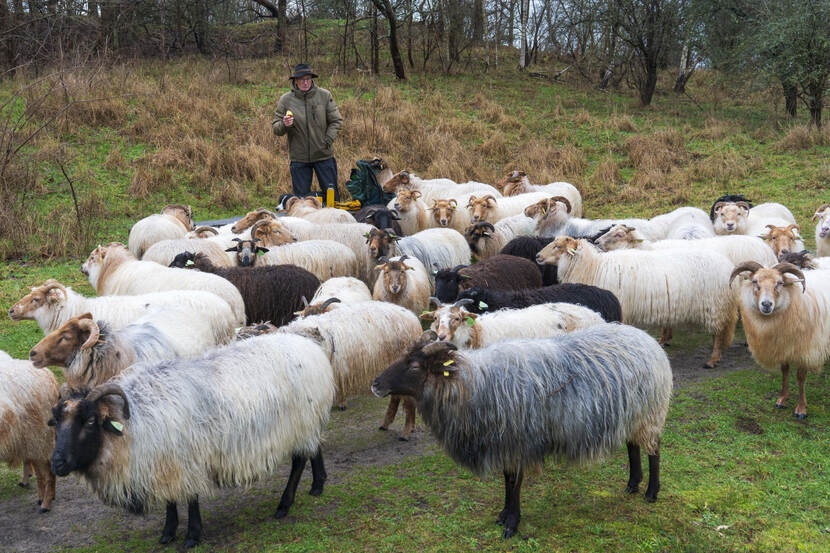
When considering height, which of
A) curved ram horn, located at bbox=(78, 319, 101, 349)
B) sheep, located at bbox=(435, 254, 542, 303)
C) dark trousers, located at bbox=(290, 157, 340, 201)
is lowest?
sheep, located at bbox=(435, 254, 542, 303)

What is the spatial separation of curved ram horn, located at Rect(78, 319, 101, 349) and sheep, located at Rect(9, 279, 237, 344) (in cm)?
90

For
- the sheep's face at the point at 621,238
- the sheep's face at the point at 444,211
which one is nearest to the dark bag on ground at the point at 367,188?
the sheep's face at the point at 444,211

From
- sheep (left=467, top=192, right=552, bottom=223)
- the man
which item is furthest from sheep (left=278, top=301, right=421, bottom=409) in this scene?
the man

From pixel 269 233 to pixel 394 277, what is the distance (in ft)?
8.38

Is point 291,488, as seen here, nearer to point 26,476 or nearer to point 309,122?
point 26,476

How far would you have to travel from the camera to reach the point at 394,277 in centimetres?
753

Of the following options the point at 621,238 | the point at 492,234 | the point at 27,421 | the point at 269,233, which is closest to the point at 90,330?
the point at 27,421

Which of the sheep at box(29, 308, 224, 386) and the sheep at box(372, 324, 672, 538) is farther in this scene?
the sheep at box(29, 308, 224, 386)

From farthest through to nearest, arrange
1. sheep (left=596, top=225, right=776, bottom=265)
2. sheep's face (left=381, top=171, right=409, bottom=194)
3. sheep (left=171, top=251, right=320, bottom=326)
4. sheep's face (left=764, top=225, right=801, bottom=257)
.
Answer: sheep's face (left=381, top=171, right=409, bottom=194)
sheep's face (left=764, top=225, right=801, bottom=257)
sheep (left=596, top=225, right=776, bottom=265)
sheep (left=171, top=251, right=320, bottom=326)

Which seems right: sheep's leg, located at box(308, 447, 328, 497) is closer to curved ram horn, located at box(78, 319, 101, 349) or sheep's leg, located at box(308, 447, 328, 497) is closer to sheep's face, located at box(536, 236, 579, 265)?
curved ram horn, located at box(78, 319, 101, 349)

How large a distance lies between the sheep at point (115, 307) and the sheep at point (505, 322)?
199cm

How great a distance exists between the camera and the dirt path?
15.3ft

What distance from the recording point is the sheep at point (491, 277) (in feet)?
24.8

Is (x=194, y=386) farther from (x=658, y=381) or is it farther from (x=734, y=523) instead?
(x=734, y=523)
